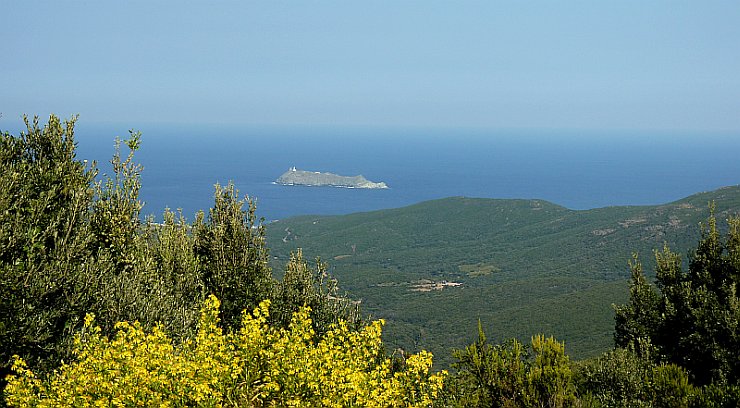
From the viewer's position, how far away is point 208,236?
24031 mm

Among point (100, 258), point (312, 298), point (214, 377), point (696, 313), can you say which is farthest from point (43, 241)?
point (696, 313)

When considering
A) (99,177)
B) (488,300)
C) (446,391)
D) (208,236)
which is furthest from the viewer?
(488,300)

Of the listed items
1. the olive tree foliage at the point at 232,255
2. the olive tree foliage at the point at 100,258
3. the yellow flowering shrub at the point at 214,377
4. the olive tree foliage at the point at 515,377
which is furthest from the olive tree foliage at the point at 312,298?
the yellow flowering shrub at the point at 214,377

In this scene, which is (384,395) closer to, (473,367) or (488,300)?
(473,367)

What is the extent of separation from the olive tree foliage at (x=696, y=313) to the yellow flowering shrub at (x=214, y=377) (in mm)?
14099

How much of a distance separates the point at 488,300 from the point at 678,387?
136 m

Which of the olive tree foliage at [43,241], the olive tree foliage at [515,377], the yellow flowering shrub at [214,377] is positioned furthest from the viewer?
the olive tree foliage at [43,241]

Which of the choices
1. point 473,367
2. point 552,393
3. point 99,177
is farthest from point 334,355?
point 99,177

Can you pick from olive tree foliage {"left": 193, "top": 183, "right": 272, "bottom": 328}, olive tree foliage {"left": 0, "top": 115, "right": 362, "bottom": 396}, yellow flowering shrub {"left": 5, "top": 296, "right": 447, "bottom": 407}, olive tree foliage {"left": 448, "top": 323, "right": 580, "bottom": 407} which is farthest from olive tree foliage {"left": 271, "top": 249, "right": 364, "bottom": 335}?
yellow flowering shrub {"left": 5, "top": 296, "right": 447, "bottom": 407}

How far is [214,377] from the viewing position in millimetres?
12125

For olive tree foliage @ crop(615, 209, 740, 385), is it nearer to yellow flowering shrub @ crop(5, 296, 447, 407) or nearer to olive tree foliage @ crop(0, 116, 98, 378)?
yellow flowering shrub @ crop(5, 296, 447, 407)

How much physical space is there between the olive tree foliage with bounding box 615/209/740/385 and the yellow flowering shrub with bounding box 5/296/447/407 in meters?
14.1

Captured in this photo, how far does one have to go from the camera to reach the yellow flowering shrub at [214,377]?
11.8 metres

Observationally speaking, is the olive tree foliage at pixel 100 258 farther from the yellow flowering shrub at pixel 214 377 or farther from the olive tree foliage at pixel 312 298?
the yellow flowering shrub at pixel 214 377
